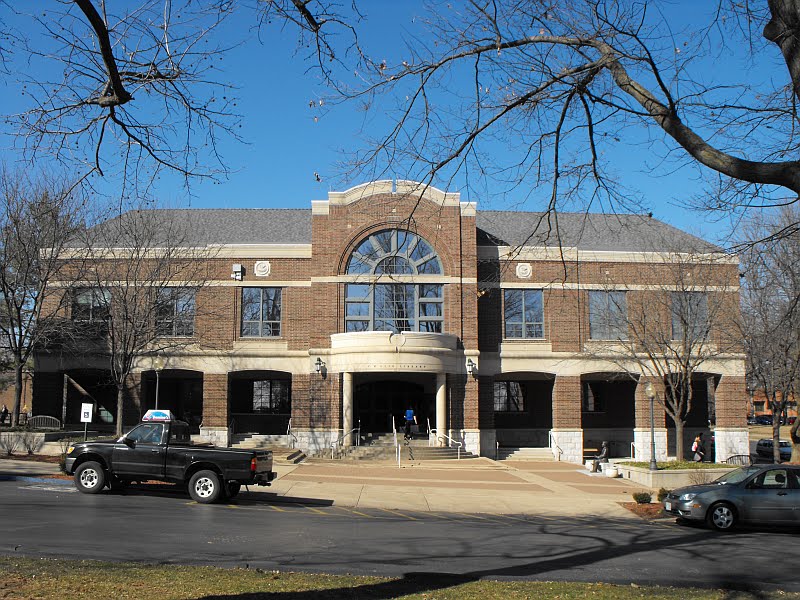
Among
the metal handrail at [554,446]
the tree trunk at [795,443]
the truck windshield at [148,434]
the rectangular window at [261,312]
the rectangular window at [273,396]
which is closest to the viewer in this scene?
the truck windshield at [148,434]

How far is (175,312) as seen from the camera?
33.3 meters

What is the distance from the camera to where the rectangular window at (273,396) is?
38.7 m

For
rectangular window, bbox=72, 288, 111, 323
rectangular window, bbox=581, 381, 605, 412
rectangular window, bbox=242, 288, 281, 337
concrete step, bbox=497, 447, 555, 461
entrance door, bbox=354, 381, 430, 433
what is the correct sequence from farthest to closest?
1. rectangular window, bbox=581, 381, 605, 412
2. entrance door, bbox=354, 381, 430, 433
3. rectangular window, bbox=242, 288, 281, 337
4. concrete step, bbox=497, 447, 555, 461
5. rectangular window, bbox=72, 288, 111, 323

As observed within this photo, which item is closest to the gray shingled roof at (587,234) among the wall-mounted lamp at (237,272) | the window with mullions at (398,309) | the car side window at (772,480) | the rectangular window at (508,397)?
the window with mullions at (398,309)

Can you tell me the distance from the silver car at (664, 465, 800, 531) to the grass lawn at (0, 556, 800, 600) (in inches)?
310

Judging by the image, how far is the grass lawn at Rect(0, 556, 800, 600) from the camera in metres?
7.66

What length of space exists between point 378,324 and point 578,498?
14.6m

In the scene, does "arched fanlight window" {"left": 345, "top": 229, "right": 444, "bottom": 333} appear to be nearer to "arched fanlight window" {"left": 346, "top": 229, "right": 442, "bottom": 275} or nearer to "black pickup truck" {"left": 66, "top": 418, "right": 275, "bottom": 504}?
"arched fanlight window" {"left": 346, "top": 229, "right": 442, "bottom": 275}

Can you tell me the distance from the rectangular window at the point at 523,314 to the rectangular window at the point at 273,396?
456 inches

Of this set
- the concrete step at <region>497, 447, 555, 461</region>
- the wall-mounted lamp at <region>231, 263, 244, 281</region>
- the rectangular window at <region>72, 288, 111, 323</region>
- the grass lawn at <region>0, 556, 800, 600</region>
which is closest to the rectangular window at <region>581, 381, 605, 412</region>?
the concrete step at <region>497, 447, 555, 461</region>

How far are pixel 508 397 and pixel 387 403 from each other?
21.2ft

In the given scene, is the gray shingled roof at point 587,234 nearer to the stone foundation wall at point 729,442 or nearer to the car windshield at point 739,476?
the stone foundation wall at point 729,442

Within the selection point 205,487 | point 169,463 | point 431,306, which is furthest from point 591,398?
point 169,463

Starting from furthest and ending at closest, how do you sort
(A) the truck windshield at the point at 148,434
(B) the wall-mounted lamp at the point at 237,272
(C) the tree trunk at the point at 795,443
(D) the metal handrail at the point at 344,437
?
(B) the wall-mounted lamp at the point at 237,272 → (D) the metal handrail at the point at 344,437 → (C) the tree trunk at the point at 795,443 → (A) the truck windshield at the point at 148,434
